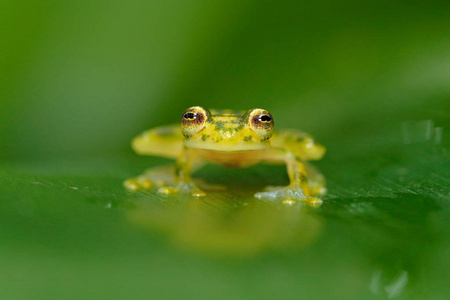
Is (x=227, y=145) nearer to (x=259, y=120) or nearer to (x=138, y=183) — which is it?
(x=259, y=120)

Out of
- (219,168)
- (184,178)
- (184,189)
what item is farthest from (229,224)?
(219,168)

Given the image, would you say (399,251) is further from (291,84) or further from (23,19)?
(23,19)

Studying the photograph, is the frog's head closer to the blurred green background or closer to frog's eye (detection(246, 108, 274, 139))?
frog's eye (detection(246, 108, 274, 139))

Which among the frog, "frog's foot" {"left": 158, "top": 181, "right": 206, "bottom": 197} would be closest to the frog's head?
the frog

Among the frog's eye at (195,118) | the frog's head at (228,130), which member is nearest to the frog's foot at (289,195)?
the frog's head at (228,130)

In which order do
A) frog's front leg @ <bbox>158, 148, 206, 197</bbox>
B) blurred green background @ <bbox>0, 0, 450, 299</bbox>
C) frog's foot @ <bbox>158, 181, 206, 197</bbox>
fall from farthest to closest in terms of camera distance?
frog's front leg @ <bbox>158, 148, 206, 197</bbox>, frog's foot @ <bbox>158, 181, 206, 197</bbox>, blurred green background @ <bbox>0, 0, 450, 299</bbox>

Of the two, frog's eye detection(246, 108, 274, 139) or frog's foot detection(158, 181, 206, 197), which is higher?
frog's eye detection(246, 108, 274, 139)

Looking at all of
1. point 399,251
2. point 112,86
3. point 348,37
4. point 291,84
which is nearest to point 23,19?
point 112,86
